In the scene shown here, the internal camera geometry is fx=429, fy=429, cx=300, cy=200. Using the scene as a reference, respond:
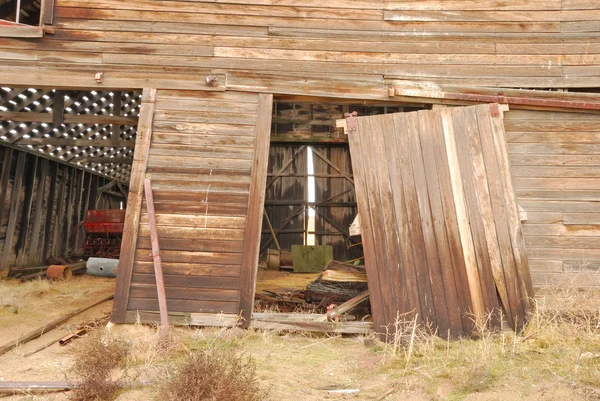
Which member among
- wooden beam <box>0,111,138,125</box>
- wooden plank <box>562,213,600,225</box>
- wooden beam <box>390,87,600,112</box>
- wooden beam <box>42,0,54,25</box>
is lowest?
wooden plank <box>562,213,600,225</box>

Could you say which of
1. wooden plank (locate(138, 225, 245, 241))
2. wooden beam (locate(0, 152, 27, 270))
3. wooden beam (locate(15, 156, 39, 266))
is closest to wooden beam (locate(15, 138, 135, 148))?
wooden beam (locate(0, 152, 27, 270))

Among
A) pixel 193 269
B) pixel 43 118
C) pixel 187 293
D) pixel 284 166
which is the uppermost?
pixel 284 166

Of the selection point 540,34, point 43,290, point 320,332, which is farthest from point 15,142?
point 540,34

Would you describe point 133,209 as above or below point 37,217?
below

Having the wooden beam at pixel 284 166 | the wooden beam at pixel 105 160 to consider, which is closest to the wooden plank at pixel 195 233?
the wooden beam at pixel 105 160

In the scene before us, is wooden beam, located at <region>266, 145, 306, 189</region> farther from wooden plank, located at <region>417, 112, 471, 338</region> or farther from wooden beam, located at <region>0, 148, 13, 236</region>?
wooden plank, located at <region>417, 112, 471, 338</region>

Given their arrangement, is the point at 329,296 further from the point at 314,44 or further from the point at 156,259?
the point at 314,44

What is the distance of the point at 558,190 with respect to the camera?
5.67 meters

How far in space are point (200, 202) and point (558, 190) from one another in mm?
4726

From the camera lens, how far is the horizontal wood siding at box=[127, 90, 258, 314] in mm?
5426

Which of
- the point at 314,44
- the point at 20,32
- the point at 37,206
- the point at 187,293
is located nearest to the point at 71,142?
the point at 37,206

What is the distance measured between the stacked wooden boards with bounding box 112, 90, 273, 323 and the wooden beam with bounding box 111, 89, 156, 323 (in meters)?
0.01

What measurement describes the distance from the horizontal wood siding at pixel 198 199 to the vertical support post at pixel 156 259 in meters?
0.14

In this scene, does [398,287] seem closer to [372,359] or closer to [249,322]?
[372,359]
